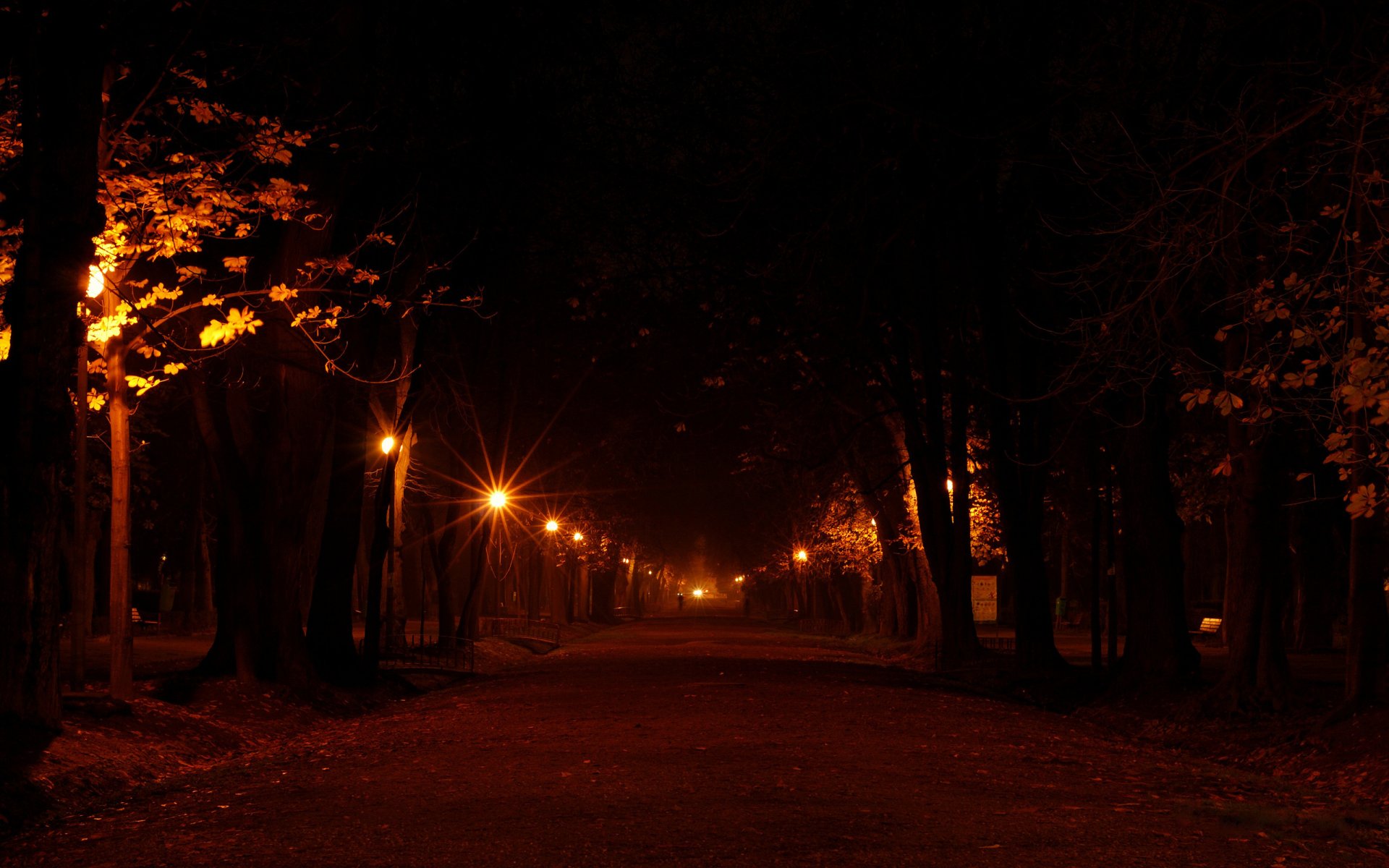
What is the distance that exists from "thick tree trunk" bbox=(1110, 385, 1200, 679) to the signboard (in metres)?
8.93

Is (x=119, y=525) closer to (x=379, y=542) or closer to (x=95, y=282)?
(x=95, y=282)

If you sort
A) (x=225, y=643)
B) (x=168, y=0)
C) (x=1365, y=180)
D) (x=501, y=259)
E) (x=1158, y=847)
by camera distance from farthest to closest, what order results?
1. (x=501, y=259)
2. (x=225, y=643)
3. (x=168, y=0)
4. (x=1365, y=180)
5. (x=1158, y=847)

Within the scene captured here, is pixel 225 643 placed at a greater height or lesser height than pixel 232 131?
lesser

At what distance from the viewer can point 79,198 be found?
11.9 meters

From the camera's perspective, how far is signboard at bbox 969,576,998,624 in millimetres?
28938

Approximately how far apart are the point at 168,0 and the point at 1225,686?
1438 centimetres

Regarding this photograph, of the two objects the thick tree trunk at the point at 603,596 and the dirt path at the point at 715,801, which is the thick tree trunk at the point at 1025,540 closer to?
the dirt path at the point at 715,801

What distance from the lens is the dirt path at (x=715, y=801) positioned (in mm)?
7988

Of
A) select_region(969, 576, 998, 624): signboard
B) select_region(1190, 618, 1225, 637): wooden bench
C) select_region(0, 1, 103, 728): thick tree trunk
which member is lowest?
select_region(1190, 618, 1225, 637): wooden bench

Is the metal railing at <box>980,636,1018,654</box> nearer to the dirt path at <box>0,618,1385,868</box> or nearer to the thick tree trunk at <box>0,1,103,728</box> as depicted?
the dirt path at <box>0,618,1385,868</box>

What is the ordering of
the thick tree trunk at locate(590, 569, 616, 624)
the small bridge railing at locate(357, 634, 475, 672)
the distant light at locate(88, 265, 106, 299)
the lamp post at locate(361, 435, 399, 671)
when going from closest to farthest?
the distant light at locate(88, 265, 106, 299) < the lamp post at locate(361, 435, 399, 671) < the small bridge railing at locate(357, 634, 475, 672) < the thick tree trunk at locate(590, 569, 616, 624)

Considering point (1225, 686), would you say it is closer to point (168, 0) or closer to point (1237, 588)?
point (1237, 588)

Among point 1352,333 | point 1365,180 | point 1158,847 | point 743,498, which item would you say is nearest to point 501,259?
point 1352,333

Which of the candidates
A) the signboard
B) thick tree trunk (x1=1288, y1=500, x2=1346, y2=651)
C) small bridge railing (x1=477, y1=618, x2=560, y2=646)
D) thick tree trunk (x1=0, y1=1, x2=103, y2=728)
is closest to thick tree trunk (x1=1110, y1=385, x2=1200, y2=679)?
the signboard
